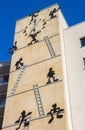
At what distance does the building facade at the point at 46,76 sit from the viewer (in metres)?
A: 16.9

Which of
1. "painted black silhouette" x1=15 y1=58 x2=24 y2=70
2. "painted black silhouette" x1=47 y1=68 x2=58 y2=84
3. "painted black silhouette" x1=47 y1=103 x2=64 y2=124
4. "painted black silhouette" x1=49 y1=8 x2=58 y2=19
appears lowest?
"painted black silhouette" x1=47 y1=103 x2=64 y2=124

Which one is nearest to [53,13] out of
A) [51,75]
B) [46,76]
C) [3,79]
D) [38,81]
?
[46,76]

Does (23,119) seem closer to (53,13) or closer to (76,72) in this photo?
(76,72)

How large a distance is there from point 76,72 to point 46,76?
2136 millimetres

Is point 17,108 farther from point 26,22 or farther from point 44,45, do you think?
point 26,22

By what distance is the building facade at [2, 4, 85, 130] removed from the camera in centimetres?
1691

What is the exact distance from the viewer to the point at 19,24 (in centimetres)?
2547

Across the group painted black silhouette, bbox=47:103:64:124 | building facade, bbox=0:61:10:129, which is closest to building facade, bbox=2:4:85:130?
painted black silhouette, bbox=47:103:64:124

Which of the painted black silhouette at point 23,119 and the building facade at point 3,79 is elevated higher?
the building facade at point 3,79

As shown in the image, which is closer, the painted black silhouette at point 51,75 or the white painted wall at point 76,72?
the white painted wall at point 76,72

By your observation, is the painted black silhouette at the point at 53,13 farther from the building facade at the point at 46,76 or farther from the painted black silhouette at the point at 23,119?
the painted black silhouette at the point at 23,119

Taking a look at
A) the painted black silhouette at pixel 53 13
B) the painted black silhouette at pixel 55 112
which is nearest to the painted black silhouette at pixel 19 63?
the painted black silhouette at pixel 53 13

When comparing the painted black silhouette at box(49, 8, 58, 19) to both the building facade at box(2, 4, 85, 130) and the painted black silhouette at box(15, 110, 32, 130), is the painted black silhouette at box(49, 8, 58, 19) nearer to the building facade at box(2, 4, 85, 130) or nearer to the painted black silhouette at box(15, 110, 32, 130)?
the building facade at box(2, 4, 85, 130)

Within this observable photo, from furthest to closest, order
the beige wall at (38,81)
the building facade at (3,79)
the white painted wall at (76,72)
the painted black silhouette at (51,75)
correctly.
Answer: the building facade at (3,79) → the painted black silhouette at (51,75) → the beige wall at (38,81) → the white painted wall at (76,72)
